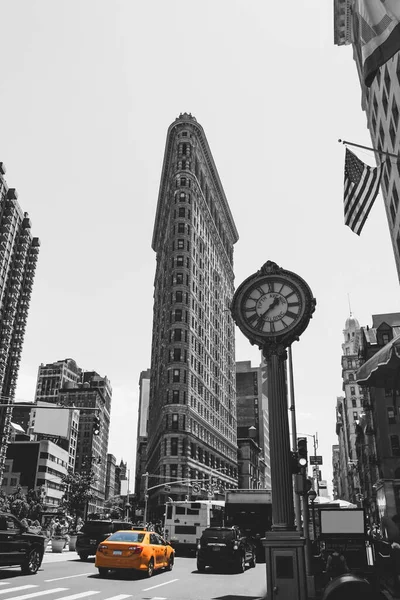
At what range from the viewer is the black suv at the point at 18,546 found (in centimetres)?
1555

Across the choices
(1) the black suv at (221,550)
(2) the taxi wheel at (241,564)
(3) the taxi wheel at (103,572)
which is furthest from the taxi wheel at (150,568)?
(2) the taxi wheel at (241,564)

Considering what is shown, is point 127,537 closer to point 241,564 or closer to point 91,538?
point 241,564

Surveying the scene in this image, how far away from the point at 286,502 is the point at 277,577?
1559 mm

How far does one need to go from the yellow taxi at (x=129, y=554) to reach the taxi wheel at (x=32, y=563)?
2.08 meters

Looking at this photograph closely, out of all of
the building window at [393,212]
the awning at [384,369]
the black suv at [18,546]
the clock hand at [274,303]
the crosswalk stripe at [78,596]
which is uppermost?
the building window at [393,212]

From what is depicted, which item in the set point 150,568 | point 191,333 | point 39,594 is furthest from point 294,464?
point 191,333

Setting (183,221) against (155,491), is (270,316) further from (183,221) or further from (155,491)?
(183,221)

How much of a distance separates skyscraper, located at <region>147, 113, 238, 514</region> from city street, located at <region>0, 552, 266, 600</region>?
167 ft

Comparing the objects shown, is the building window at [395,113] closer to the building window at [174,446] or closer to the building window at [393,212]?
the building window at [393,212]

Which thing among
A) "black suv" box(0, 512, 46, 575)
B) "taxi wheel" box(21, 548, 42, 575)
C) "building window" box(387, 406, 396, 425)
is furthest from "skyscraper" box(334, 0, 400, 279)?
"taxi wheel" box(21, 548, 42, 575)

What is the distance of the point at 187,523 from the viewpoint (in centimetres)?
3553

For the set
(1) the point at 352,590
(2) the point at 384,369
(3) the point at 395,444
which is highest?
(3) the point at 395,444

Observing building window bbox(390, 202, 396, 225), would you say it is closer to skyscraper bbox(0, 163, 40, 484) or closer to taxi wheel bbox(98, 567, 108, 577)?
taxi wheel bbox(98, 567, 108, 577)

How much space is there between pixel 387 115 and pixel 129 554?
3935 cm
